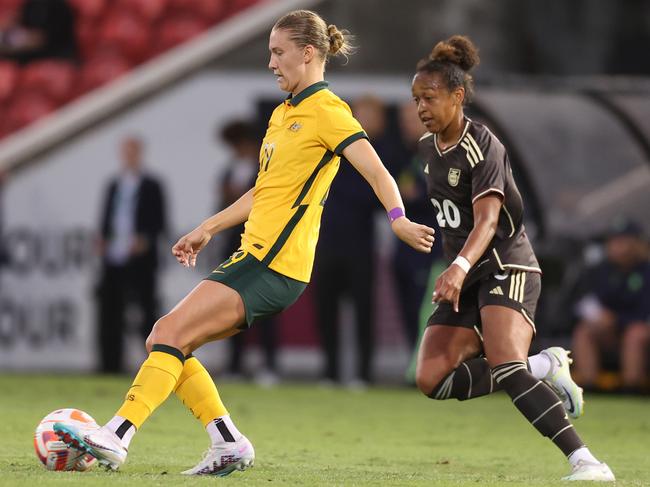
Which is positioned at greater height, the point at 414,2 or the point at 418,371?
the point at 414,2

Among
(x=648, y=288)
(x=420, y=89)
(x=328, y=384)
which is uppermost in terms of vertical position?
(x=420, y=89)

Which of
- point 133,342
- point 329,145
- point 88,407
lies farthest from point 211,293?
point 133,342

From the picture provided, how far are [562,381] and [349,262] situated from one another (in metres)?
6.22

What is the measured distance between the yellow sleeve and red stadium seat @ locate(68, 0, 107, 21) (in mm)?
10379

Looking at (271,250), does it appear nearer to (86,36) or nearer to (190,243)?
(190,243)

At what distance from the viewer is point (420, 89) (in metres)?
6.48

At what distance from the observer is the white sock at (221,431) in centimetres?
616

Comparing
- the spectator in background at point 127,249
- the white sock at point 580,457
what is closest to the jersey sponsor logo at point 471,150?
the white sock at point 580,457

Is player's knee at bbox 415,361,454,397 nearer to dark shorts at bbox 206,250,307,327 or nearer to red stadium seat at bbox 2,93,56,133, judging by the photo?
dark shorts at bbox 206,250,307,327

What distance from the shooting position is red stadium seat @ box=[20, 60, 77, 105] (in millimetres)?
15430

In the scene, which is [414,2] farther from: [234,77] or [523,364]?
[523,364]

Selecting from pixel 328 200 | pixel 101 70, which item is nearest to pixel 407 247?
pixel 328 200

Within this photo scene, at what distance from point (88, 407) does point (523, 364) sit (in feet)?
15.7

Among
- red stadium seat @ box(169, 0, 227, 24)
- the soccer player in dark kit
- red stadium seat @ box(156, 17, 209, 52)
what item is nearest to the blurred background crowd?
red stadium seat @ box(156, 17, 209, 52)
